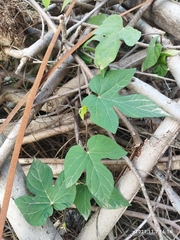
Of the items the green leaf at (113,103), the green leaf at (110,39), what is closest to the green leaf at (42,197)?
the green leaf at (113,103)

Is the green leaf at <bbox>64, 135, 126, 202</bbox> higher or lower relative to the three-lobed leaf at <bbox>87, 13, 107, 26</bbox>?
lower

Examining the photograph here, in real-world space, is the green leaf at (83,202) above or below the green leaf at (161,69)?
below

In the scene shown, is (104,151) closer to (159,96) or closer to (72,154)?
(72,154)

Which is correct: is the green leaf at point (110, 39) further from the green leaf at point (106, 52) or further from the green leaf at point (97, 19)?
the green leaf at point (97, 19)

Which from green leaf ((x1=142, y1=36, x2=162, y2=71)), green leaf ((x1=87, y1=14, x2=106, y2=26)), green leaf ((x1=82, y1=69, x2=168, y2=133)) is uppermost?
green leaf ((x1=87, y1=14, x2=106, y2=26))

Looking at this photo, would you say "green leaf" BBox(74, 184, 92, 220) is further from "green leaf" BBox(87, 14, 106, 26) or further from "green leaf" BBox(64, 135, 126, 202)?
"green leaf" BBox(87, 14, 106, 26)

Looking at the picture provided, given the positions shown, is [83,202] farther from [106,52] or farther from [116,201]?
[106,52]

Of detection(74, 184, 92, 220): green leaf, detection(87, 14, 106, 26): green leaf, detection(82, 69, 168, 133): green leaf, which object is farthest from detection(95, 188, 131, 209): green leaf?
detection(87, 14, 106, 26): green leaf
